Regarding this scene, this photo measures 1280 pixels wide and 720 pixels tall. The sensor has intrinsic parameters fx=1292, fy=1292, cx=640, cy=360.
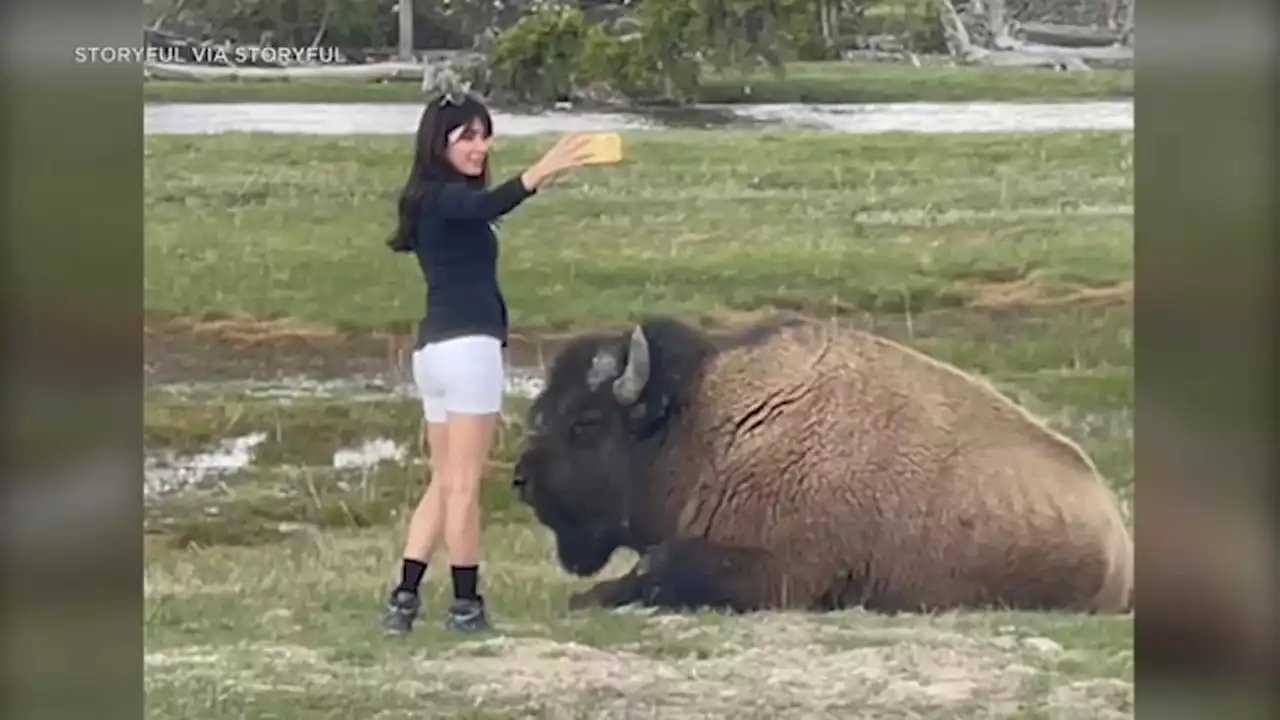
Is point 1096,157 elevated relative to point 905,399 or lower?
elevated

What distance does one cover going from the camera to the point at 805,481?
124 cm

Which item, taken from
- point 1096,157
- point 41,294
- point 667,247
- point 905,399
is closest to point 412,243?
point 667,247

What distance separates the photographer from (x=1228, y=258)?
4.18 ft

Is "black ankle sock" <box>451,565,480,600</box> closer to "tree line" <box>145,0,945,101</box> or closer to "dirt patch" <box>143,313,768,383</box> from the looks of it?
"dirt patch" <box>143,313,768,383</box>

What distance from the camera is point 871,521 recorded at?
4.06 ft

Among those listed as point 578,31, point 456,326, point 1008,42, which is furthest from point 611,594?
point 1008,42

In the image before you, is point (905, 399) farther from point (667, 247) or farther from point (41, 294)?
point (41, 294)

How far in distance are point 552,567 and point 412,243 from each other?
1.11ft

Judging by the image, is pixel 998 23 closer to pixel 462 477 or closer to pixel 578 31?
pixel 578 31

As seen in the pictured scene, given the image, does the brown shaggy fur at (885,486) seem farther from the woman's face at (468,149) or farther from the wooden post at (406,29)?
the wooden post at (406,29)

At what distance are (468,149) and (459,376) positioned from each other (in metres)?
0.22

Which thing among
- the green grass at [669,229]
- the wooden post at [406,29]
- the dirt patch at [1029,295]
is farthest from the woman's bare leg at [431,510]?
the dirt patch at [1029,295]

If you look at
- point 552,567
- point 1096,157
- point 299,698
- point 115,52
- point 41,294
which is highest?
point 115,52

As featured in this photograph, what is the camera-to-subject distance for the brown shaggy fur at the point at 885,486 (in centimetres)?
124
